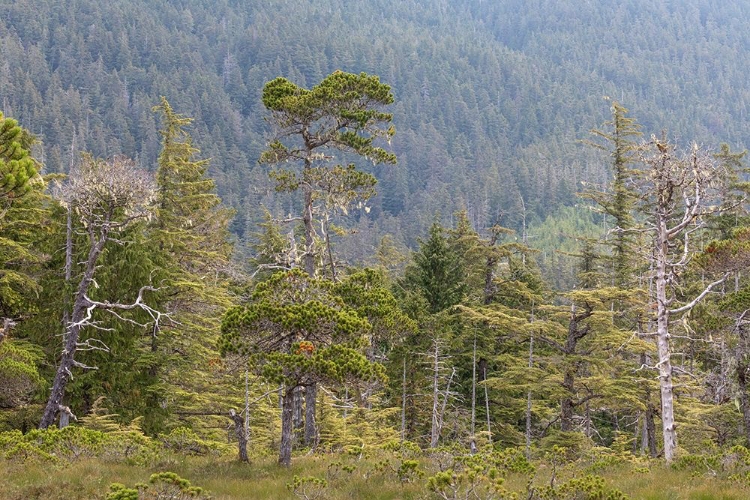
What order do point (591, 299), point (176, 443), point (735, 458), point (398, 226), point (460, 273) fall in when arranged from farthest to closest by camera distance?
→ point (398, 226)
point (460, 273)
point (591, 299)
point (176, 443)
point (735, 458)

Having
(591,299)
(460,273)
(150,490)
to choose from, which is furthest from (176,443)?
(460,273)

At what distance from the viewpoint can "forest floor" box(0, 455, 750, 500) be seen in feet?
37.3

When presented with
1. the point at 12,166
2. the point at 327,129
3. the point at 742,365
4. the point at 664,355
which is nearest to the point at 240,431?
the point at 12,166

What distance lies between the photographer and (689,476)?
13.1 m

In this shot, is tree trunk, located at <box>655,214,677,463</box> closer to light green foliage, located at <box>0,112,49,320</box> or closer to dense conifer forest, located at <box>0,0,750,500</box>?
dense conifer forest, located at <box>0,0,750,500</box>

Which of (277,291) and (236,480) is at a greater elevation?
(277,291)

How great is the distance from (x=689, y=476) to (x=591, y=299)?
9.81 m

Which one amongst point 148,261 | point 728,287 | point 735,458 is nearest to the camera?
point 735,458

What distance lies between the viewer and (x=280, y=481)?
12.5 metres

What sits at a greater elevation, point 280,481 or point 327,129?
point 327,129

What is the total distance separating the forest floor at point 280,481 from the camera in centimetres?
1136

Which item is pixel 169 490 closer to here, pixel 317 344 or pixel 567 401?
pixel 317 344

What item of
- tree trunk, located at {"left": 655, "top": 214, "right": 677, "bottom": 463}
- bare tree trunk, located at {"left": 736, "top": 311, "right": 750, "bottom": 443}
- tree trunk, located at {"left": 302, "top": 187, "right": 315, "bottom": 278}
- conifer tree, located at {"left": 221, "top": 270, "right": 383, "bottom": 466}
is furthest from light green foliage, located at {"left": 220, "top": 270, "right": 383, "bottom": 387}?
bare tree trunk, located at {"left": 736, "top": 311, "right": 750, "bottom": 443}

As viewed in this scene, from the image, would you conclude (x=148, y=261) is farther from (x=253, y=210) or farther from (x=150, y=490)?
(x=253, y=210)
